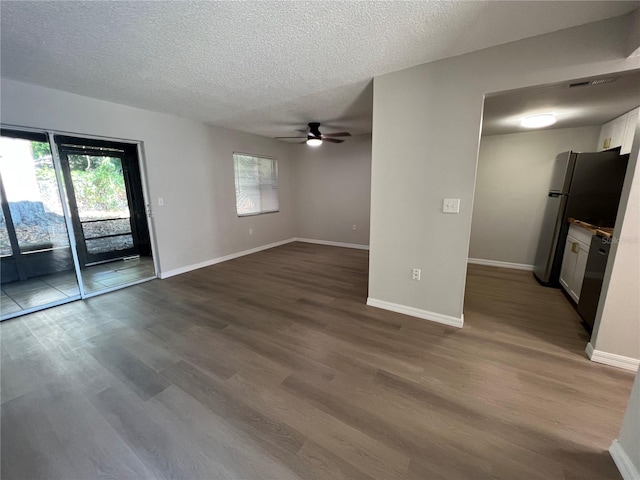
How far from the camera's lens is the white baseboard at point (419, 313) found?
2492 millimetres

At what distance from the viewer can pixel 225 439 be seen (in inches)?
55.1

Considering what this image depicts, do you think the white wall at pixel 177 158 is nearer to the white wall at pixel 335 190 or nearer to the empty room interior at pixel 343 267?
the empty room interior at pixel 343 267

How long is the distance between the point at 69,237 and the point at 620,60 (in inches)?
218

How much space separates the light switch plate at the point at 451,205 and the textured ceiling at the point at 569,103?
0.94 metres

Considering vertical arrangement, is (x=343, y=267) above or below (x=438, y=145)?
below

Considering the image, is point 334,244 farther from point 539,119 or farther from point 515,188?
point 539,119

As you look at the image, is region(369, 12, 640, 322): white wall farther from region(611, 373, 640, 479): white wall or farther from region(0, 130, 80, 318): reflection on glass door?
region(0, 130, 80, 318): reflection on glass door

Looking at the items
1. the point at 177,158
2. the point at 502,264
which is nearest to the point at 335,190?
the point at 177,158

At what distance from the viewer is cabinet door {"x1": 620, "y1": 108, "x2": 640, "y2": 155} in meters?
2.80

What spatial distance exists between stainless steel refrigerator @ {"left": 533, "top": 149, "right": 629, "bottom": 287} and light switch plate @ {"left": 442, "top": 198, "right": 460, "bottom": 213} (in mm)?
2036

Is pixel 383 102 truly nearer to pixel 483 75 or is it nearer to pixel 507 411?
pixel 483 75

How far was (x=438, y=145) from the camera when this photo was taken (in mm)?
2307

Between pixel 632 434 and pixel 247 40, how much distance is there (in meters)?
3.26

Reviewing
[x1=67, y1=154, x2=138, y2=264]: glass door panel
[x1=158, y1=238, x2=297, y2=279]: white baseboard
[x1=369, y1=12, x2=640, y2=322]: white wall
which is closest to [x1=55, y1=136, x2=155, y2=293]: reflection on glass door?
[x1=67, y1=154, x2=138, y2=264]: glass door panel
